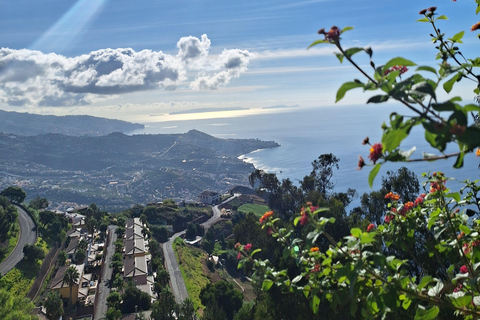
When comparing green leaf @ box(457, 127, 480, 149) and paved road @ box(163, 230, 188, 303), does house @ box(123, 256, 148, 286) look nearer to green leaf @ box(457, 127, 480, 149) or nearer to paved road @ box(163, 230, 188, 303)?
paved road @ box(163, 230, 188, 303)

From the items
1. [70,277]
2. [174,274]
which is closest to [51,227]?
[70,277]

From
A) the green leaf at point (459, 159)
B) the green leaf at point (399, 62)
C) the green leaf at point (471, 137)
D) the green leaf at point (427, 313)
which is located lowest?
the green leaf at point (427, 313)

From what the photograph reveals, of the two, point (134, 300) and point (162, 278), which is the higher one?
point (162, 278)

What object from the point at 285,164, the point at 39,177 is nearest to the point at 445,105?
the point at 285,164

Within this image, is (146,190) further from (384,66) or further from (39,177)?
(384,66)

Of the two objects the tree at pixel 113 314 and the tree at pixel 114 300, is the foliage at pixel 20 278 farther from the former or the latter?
the tree at pixel 113 314

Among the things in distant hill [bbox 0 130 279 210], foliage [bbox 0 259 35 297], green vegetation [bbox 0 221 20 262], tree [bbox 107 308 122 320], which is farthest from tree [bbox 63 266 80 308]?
distant hill [bbox 0 130 279 210]

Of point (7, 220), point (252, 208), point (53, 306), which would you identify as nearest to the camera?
point (53, 306)

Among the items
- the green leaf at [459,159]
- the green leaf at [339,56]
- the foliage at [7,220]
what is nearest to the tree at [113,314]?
the foliage at [7,220]

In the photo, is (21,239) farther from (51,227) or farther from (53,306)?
(53,306)
